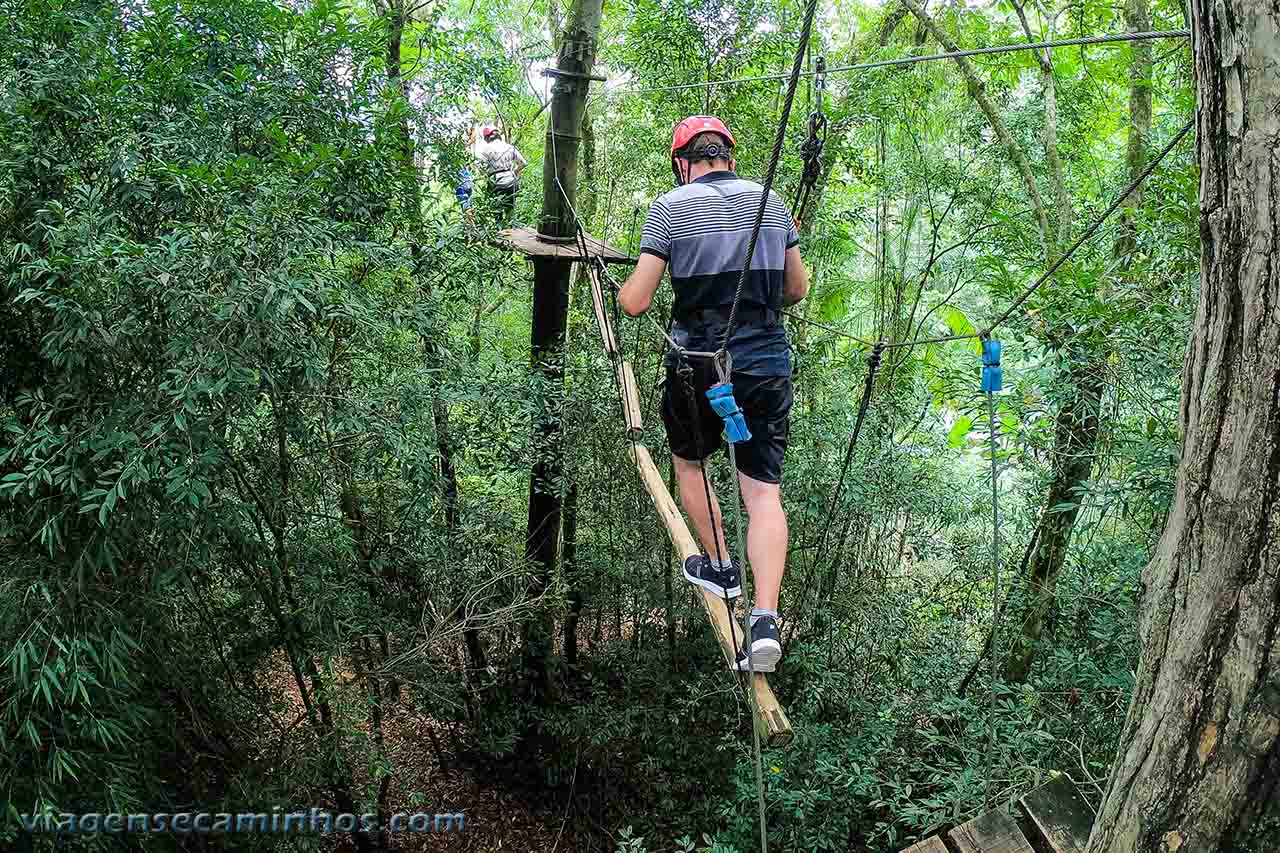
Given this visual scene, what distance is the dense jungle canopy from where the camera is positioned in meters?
0.97

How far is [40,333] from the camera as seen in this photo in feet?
6.31

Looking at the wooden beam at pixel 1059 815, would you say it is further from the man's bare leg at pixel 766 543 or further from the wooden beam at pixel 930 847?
the man's bare leg at pixel 766 543

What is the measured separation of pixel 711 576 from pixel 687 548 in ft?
0.34

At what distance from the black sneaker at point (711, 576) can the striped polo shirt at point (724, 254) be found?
568 millimetres

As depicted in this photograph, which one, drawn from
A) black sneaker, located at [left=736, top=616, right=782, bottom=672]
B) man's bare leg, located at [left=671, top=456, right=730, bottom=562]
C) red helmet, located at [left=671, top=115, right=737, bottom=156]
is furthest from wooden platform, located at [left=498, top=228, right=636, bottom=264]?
black sneaker, located at [left=736, top=616, right=782, bottom=672]

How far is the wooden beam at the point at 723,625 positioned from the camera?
167 cm

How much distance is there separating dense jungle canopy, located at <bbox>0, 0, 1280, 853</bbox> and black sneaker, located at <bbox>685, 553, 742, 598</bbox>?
22.7 inches

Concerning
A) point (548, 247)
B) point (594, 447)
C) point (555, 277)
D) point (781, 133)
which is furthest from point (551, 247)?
point (781, 133)

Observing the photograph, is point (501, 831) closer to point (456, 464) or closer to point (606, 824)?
point (606, 824)

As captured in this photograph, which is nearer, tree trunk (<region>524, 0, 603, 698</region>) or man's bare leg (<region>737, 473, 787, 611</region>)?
man's bare leg (<region>737, 473, 787, 611</region>)

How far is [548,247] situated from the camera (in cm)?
312

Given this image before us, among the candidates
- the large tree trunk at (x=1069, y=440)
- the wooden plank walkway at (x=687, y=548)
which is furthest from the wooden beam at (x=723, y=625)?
the large tree trunk at (x=1069, y=440)

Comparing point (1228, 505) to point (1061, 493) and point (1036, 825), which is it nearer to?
point (1036, 825)

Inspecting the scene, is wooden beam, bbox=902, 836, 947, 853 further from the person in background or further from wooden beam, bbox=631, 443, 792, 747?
the person in background
